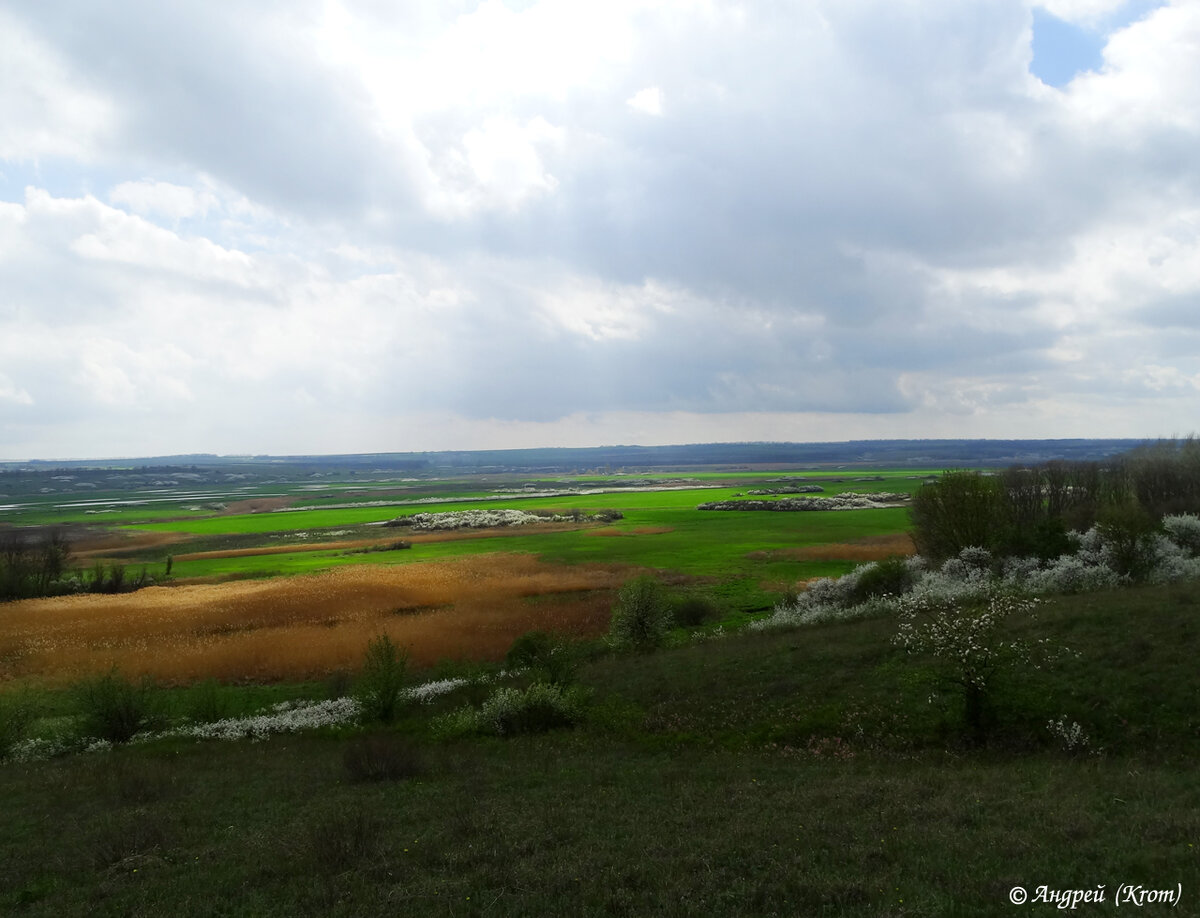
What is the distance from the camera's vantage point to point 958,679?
19.8 m

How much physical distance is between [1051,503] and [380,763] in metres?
86.2

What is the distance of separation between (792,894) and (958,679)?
12409mm

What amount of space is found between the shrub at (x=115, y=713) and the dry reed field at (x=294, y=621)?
30.0 feet

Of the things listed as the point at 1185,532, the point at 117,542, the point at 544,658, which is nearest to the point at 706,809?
the point at 544,658

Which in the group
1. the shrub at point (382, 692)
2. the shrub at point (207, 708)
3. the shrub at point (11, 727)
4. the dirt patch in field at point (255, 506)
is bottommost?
the dirt patch in field at point (255, 506)

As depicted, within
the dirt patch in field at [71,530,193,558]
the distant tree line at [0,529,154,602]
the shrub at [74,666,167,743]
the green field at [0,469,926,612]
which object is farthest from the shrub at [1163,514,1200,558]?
the dirt patch in field at [71,530,193,558]

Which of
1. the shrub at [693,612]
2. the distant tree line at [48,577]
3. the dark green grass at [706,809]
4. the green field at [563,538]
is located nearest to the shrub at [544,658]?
the dark green grass at [706,809]

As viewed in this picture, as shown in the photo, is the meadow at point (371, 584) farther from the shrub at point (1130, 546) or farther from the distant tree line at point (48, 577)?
the shrub at point (1130, 546)

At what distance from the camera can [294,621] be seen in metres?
53.6

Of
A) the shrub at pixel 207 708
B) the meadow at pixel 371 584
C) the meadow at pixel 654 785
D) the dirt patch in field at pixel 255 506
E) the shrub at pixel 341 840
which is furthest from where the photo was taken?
the dirt patch in field at pixel 255 506

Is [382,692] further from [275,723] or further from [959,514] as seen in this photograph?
[959,514]

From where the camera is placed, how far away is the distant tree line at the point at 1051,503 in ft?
143

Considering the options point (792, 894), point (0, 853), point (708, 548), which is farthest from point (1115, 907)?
point (708, 548)

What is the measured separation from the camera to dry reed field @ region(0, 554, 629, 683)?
140ft
